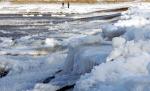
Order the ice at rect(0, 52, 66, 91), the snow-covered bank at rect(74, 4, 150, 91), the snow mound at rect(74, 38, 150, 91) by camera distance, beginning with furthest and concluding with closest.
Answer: the ice at rect(0, 52, 66, 91) → the snow mound at rect(74, 38, 150, 91) → the snow-covered bank at rect(74, 4, 150, 91)

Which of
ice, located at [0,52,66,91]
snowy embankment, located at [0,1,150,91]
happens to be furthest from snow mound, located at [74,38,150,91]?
ice, located at [0,52,66,91]

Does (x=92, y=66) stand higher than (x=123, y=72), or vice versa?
(x=123, y=72)

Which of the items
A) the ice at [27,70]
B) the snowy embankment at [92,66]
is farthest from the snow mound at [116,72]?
the ice at [27,70]

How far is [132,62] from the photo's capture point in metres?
7.45

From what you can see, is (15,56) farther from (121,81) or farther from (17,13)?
(17,13)

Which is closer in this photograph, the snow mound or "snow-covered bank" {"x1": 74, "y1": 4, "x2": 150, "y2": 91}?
"snow-covered bank" {"x1": 74, "y1": 4, "x2": 150, "y2": 91}

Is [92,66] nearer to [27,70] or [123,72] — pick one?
[123,72]

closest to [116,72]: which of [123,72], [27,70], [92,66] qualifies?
[123,72]

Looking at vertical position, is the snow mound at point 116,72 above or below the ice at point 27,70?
above

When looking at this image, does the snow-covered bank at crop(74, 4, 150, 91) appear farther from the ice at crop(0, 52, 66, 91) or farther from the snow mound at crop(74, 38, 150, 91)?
the ice at crop(0, 52, 66, 91)

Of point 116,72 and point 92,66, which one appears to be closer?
point 116,72

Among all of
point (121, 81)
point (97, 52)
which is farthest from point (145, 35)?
point (121, 81)

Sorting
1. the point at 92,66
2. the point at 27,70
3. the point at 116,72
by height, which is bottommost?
the point at 27,70

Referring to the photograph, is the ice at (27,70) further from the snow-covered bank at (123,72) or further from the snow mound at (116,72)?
→ the snow mound at (116,72)
